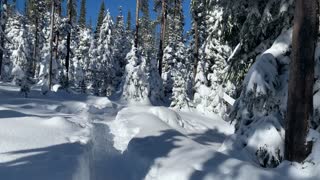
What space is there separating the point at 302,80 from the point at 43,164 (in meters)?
5.25

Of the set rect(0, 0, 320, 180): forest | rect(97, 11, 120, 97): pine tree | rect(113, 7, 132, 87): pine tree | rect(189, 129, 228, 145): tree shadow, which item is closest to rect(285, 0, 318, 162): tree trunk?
rect(0, 0, 320, 180): forest

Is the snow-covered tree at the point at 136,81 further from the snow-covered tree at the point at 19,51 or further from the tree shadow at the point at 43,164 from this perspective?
the tree shadow at the point at 43,164

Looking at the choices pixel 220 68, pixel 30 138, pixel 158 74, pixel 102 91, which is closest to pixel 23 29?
pixel 102 91

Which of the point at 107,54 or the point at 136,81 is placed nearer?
the point at 136,81

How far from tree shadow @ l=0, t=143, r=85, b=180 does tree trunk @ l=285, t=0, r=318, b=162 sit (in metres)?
4.19

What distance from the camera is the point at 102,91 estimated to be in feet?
168

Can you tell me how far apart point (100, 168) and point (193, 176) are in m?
3.52

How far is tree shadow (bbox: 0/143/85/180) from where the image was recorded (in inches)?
301

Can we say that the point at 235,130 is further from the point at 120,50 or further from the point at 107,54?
the point at 120,50

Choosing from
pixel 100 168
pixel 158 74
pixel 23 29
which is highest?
pixel 23 29

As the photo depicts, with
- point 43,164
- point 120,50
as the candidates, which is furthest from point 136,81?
point 120,50

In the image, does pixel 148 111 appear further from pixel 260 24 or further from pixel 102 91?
pixel 102 91

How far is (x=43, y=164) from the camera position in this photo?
28.4ft

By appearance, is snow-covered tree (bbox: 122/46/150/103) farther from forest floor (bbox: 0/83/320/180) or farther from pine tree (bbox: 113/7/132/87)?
pine tree (bbox: 113/7/132/87)
